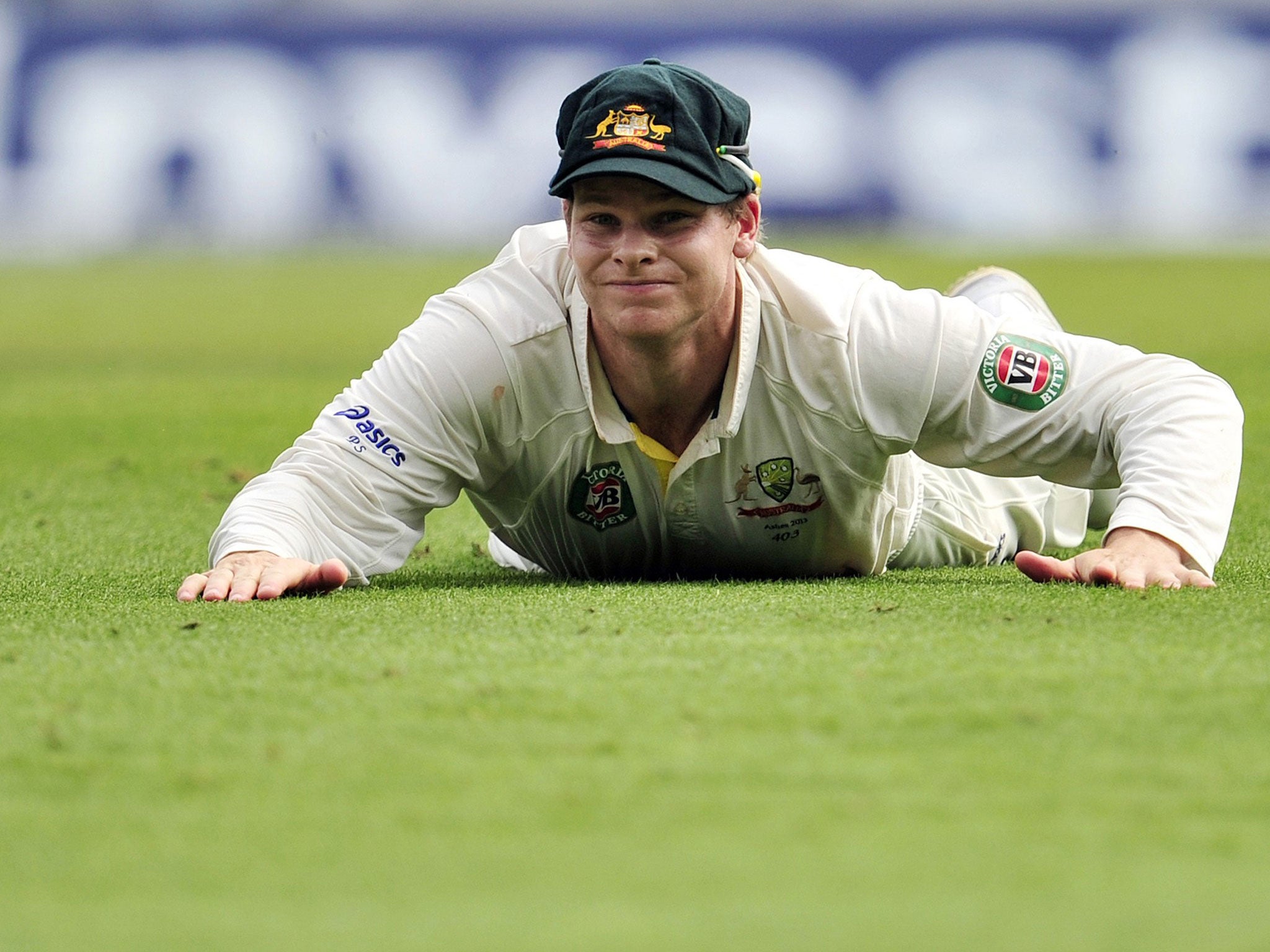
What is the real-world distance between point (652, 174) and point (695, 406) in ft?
1.50

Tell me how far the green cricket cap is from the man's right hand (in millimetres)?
692

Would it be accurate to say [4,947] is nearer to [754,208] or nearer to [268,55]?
[754,208]

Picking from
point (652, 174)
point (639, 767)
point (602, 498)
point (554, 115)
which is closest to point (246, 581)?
point (602, 498)

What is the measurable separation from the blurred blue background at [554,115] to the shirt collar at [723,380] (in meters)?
14.5

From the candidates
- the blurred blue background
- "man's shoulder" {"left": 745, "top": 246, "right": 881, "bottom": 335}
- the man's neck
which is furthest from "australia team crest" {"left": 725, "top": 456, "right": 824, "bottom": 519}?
the blurred blue background

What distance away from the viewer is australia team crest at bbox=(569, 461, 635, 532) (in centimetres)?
278

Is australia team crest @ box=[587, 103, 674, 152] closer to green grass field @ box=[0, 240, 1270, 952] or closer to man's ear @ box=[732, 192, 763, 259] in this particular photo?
man's ear @ box=[732, 192, 763, 259]

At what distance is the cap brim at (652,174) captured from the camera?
2.45 metres

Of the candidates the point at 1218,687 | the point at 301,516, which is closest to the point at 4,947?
the point at 1218,687

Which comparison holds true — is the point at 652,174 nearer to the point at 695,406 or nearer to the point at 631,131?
the point at 631,131

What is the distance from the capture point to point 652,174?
2445mm

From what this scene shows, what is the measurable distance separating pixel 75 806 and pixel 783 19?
17.9 meters

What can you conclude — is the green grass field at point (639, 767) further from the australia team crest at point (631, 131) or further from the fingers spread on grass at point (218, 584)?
the australia team crest at point (631, 131)

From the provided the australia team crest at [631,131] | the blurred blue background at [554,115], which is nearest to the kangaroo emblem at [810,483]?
the australia team crest at [631,131]
